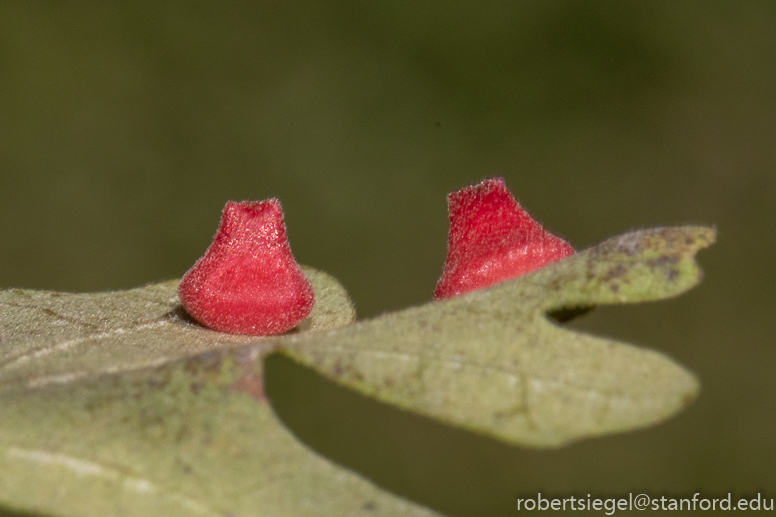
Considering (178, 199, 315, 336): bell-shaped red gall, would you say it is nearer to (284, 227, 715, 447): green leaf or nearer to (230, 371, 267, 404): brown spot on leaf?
(284, 227, 715, 447): green leaf

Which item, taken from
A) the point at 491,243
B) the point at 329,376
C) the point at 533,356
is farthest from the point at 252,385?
the point at 491,243

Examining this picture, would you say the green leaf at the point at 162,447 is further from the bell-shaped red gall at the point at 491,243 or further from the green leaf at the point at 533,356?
the bell-shaped red gall at the point at 491,243

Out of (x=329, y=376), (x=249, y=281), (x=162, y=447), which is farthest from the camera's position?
(x=249, y=281)

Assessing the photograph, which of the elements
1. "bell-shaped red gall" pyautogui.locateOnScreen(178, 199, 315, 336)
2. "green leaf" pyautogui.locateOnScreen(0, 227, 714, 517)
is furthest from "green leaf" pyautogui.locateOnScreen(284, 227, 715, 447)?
"bell-shaped red gall" pyautogui.locateOnScreen(178, 199, 315, 336)

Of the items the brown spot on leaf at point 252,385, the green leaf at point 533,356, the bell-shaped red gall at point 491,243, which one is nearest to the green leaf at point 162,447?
the brown spot on leaf at point 252,385

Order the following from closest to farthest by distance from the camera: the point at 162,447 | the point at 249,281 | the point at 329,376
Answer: the point at 162,447, the point at 329,376, the point at 249,281

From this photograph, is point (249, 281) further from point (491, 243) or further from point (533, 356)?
point (533, 356)

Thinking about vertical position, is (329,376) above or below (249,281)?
below
